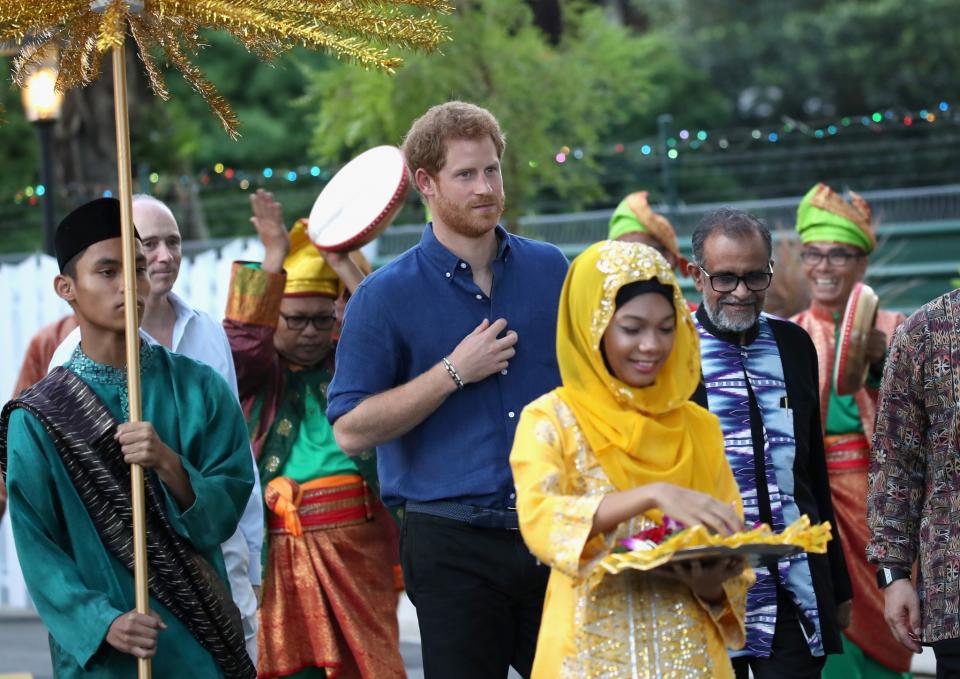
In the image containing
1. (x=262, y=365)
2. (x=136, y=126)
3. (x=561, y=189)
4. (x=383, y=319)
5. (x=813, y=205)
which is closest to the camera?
(x=383, y=319)

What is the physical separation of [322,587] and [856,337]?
2.37m

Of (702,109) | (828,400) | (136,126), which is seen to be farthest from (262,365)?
(702,109)

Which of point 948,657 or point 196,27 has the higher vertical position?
point 196,27

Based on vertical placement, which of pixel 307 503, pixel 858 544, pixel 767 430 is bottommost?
pixel 858 544

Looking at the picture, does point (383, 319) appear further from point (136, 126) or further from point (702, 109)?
point (702, 109)

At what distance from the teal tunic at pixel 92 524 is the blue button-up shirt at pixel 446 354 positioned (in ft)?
1.36

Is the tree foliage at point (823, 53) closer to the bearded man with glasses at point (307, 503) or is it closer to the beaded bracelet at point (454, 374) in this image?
the bearded man with glasses at point (307, 503)

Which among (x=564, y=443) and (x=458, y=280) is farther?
(x=458, y=280)

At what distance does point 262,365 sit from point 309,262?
528 millimetres

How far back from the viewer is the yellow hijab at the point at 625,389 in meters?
3.92

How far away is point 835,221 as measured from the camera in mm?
7535

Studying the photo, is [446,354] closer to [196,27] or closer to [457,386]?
[457,386]

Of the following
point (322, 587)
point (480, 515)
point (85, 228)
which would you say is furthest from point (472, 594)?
point (322, 587)

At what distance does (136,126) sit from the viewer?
19.8 m
